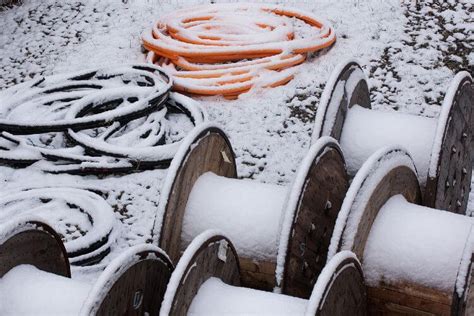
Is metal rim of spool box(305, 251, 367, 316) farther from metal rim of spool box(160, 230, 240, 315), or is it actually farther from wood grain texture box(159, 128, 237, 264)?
wood grain texture box(159, 128, 237, 264)

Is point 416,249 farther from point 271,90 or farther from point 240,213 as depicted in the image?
point 271,90

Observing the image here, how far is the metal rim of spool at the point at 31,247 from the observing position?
302 cm

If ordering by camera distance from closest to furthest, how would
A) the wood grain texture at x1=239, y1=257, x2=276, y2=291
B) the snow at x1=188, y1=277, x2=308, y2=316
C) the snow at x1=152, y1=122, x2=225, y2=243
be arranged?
the snow at x1=188, y1=277, x2=308, y2=316 < the snow at x1=152, y1=122, x2=225, y2=243 < the wood grain texture at x1=239, y1=257, x2=276, y2=291

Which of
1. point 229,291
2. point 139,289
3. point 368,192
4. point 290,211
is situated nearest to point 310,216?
point 290,211

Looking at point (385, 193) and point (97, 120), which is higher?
point (385, 193)

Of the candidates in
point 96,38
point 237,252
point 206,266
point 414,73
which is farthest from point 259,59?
point 206,266

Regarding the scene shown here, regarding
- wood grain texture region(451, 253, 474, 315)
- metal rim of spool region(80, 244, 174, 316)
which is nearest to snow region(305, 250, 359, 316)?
wood grain texture region(451, 253, 474, 315)

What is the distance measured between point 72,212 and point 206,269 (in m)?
2.48

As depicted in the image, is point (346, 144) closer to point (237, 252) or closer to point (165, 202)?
point (237, 252)

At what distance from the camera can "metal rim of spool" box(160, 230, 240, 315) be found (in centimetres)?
272

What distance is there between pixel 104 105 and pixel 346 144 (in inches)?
119

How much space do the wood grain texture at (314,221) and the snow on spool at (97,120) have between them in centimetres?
238

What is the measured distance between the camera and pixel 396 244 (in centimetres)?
329

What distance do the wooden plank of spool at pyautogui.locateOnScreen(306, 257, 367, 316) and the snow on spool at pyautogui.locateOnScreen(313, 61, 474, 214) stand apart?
1.07 meters
